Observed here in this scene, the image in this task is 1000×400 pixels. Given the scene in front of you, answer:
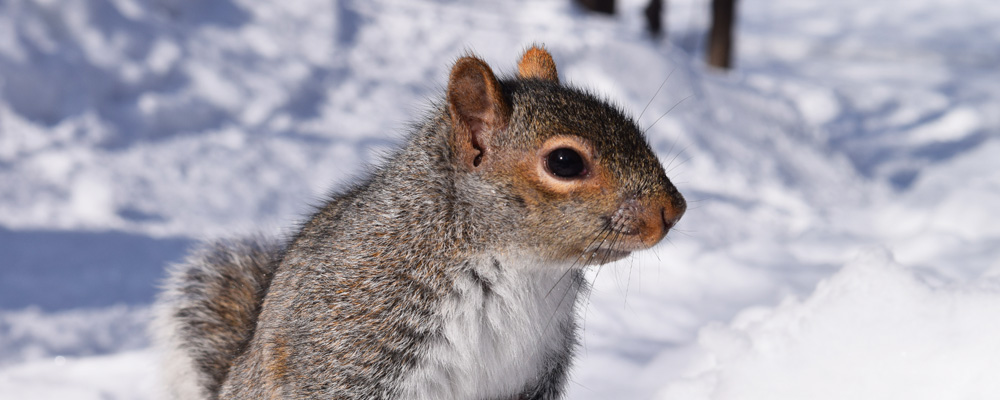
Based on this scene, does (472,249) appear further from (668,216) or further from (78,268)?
(78,268)

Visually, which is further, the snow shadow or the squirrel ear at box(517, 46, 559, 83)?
the snow shadow

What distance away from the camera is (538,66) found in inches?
76.9

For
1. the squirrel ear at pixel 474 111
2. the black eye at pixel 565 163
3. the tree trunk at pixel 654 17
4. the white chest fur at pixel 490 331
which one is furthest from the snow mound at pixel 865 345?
the tree trunk at pixel 654 17

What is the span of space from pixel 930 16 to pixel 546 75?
→ 522 inches

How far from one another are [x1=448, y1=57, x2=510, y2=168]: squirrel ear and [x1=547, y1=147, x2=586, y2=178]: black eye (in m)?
0.12

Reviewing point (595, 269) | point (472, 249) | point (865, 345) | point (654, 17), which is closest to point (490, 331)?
point (472, 249)

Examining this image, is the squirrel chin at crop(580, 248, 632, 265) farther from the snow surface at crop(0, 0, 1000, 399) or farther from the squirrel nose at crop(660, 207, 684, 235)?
the snow surface at crop(0, 0, 1000, 399)

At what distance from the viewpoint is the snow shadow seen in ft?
10.0

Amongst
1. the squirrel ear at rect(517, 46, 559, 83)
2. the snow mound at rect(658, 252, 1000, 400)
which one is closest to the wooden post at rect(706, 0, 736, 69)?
the snow mound at rect(658, 252, 1000, 400)

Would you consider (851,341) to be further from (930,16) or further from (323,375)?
(930,16)

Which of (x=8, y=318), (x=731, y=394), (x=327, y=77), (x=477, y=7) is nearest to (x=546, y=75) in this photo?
(x=731, y=394)

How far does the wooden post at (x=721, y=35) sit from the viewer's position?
7.60 m

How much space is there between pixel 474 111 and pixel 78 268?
7.53 feet

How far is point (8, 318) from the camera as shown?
2.88 m
